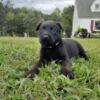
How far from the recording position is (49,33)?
5332mm

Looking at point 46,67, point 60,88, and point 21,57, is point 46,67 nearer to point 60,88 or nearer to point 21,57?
point 60,88

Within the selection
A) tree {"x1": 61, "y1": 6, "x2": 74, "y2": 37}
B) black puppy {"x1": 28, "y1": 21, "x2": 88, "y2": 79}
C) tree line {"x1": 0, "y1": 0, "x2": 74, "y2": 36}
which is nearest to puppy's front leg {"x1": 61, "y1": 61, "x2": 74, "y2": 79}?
black puppy {"x1": 28, "y1": 21, "x2": 88, "y2": 79}

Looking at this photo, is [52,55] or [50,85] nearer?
[50,85]

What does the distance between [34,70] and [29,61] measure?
1.19m

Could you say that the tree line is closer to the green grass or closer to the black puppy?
the black puppy

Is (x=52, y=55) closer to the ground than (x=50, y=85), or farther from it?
farther from it

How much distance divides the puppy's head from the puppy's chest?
150 millimetres

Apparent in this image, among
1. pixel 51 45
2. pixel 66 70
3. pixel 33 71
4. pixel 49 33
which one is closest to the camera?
pixel 66 70

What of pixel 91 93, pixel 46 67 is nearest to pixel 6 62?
pixel 46 67

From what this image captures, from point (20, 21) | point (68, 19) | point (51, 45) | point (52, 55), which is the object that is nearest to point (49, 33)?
point (51, 45)

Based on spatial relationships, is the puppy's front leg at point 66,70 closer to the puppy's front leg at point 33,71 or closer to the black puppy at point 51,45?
the black puppy at point 51,45

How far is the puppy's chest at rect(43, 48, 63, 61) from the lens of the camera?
5555 millimetres

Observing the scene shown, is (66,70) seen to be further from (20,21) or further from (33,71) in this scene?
(20,21)

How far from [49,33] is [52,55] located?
429 millimetres
